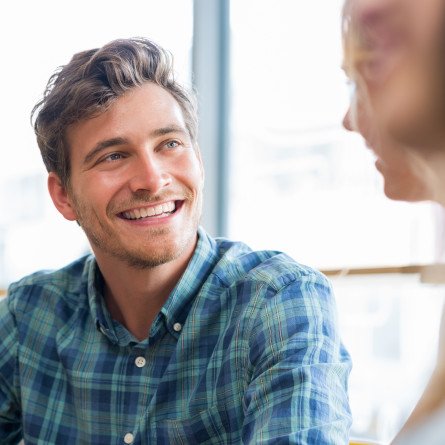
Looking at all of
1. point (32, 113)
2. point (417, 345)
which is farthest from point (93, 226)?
point (417, 345)

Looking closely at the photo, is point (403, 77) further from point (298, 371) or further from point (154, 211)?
point (154, 211)

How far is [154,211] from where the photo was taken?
1.65m

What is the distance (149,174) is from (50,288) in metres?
0.44

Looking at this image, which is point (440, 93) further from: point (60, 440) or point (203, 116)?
point (203, 116)

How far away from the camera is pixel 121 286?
176cm

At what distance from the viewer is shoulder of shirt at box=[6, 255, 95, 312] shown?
1.84m

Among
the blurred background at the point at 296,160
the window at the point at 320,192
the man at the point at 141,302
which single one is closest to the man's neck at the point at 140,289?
the man at the point at 141,302

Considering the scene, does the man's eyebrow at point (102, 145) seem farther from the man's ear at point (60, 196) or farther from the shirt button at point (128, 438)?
the shirt button at point (128, 438)

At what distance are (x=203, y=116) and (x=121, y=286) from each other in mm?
1176

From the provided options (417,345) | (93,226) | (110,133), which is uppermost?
(110,133)

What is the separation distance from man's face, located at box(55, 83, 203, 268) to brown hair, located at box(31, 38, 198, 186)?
0.03m

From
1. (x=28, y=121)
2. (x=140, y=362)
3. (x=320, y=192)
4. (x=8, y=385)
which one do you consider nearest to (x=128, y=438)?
(x=140, y=362)

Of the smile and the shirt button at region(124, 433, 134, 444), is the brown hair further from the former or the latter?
the shirt button at region(124, 433, 134, 444)

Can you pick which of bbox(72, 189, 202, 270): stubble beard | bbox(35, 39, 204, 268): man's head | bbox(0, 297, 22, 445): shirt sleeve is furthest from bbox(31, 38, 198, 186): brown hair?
bbox(0, 297, 22, 445): shirt sleeve
